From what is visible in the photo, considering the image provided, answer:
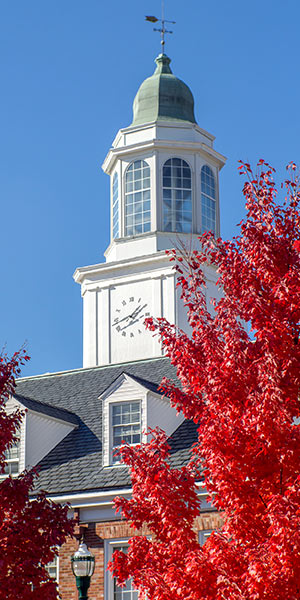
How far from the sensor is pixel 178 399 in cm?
1315

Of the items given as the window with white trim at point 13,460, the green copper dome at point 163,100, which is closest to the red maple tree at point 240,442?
the window with white trim at point 13,460

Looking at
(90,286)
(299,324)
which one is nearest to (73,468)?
(299,324)

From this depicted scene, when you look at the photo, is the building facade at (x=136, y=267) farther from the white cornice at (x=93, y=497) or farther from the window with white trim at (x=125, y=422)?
the white cornice at (x=93, y=497)

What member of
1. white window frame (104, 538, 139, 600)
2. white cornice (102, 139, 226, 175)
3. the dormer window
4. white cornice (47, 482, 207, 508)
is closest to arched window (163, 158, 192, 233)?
white cornice (102, 139, 226, 175)

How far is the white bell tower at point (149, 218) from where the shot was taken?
3581 centimetres

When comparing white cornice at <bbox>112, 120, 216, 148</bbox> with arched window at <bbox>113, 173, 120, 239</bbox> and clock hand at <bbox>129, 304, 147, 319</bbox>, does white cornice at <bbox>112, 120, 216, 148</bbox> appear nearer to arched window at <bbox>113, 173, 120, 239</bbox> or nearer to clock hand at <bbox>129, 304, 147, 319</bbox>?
arched window at <bbox>113, 173, 120, 239</bbox>

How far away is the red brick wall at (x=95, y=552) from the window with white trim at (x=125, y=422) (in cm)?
229

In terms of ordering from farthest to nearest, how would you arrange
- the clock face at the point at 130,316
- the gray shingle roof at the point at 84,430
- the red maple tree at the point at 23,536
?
the clock face at the point at 130,316, the gray shingle roof at the point at 84,430, the red maple tree at the point at 23,536

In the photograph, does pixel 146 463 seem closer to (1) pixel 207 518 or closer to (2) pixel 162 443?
(2) pixel 162 443

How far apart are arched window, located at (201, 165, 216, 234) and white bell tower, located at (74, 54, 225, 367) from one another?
36 mm

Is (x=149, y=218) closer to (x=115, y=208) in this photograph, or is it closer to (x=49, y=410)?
(x=115, y=208)

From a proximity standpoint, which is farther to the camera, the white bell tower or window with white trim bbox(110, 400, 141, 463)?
the white bell tower

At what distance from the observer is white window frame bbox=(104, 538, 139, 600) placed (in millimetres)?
20844

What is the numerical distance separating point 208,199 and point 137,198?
2.62 m
